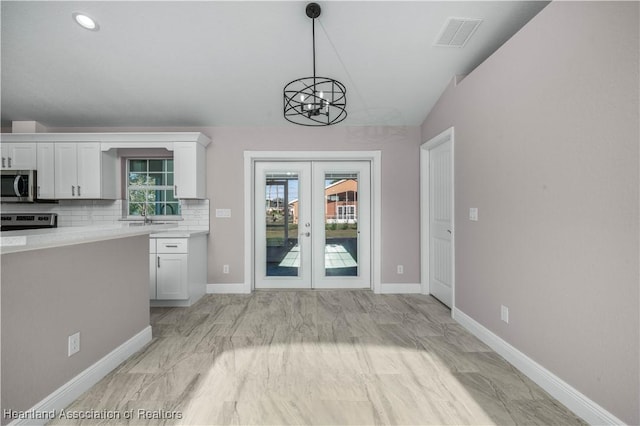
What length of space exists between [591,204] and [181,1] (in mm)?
3258

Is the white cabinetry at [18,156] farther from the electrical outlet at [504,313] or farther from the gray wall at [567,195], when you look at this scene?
the electrical outlet at [504,313]

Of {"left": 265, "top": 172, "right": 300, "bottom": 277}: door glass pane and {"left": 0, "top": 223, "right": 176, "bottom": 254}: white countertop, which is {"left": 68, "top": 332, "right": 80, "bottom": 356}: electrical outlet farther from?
{"left": 265, "top": 172, "right": 300, "bottom": 277}: door glass pane

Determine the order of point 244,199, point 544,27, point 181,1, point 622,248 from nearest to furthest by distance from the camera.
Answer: point 622,248 → point 544,27 → point 181,1 → point 244,199

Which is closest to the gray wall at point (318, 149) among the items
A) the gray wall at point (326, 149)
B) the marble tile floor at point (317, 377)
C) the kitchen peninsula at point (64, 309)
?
the gray wall at point (326, 149)

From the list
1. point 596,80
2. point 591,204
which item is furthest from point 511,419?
point 596,80

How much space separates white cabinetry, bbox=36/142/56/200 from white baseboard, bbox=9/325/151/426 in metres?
2.71

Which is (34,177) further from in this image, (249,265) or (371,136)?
(371,136)

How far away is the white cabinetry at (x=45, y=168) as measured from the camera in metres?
3.81

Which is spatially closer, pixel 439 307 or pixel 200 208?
pixel 439 307

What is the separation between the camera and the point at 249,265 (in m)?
4.23

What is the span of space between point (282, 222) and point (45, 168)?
3.14 metres

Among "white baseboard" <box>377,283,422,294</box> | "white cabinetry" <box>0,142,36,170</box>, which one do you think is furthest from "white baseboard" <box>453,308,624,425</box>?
"white cabinetry" <box>0,142,36,170</box>

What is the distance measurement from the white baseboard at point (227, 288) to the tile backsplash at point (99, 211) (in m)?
0.84

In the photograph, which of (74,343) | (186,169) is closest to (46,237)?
(74,343)
